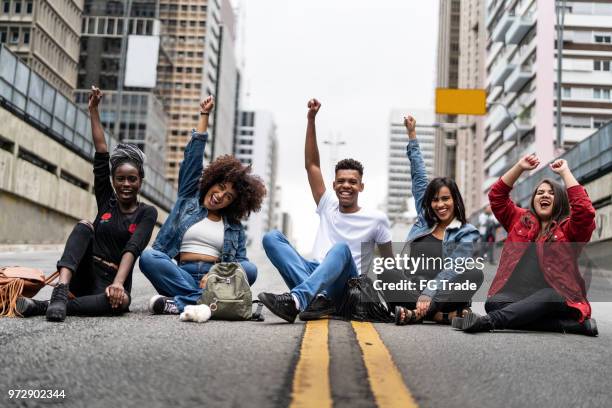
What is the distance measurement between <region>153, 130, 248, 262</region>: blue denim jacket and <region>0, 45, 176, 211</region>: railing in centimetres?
1759

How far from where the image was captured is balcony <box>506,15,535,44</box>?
173 feet

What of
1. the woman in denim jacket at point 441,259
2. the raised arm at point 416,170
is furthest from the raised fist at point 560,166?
the raised arm at point 416,170

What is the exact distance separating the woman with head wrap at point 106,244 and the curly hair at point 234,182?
593 mm

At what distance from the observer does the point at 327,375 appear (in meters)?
3.27

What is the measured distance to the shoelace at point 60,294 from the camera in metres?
5.12

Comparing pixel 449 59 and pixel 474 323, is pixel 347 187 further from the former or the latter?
pixel 449 59

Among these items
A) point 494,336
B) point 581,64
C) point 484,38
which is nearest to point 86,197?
point 494,336

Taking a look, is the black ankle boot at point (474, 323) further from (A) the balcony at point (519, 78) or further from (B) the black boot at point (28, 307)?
(A) the balcony at point (519, 78)

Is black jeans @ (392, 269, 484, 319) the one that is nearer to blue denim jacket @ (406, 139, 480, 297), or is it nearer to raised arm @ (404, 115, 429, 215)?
blue denim jacket @ (406, 139, 480, 297)

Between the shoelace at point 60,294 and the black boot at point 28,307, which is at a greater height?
the shoelace at point 60,294

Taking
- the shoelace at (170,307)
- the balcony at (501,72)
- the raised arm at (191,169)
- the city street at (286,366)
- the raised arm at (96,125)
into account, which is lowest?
the city street at (286,366)

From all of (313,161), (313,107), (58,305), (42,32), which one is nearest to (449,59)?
(42,32)

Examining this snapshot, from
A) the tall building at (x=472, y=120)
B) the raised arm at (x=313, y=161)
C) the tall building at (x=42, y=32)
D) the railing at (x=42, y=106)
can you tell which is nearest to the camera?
the raised arm at (x=313, y=161)

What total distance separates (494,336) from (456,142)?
85822mm
